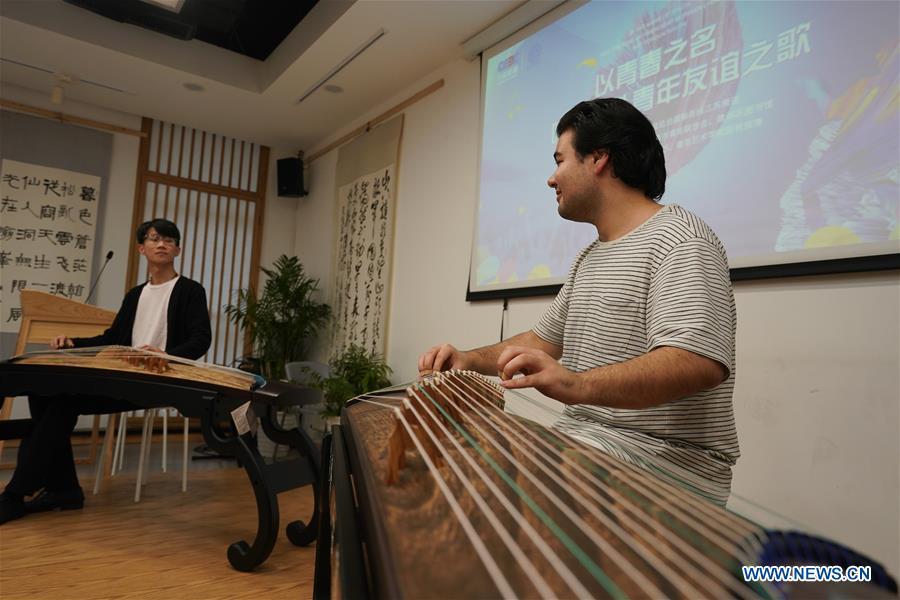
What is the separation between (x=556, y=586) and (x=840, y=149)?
1.94 metres

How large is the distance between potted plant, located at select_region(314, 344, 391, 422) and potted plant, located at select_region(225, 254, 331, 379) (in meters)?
0.95

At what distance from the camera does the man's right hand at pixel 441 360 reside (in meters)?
1.33

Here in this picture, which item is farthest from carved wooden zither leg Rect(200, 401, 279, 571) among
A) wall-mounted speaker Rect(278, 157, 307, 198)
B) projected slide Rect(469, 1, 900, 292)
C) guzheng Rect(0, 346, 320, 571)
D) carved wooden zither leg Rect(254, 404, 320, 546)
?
wall-mounted speaker Rect(278, 157, 307, 198)

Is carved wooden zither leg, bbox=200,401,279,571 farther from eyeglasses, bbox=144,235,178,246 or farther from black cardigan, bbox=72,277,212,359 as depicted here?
eyeglasses, bbox=144,235,178,246

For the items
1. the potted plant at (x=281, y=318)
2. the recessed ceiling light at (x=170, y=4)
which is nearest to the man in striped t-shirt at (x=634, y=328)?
the recessed ceiling light at (x=170, y=4)

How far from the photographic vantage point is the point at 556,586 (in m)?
0.29

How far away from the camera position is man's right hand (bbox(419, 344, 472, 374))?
4.35 feet

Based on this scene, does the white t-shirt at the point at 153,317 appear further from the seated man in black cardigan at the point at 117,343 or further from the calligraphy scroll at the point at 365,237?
the calligraphy scroll at the point at 365,237

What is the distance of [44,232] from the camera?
451 centimetres

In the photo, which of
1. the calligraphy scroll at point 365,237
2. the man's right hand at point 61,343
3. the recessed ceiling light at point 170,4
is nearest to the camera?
the man's right hand at point 61,343

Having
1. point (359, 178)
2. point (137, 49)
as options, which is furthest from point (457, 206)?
point (137, 49)

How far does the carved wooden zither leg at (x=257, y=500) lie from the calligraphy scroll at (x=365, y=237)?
220 centimetres

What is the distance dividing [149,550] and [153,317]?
1246mm

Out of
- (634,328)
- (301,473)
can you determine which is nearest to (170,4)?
(301,473)
